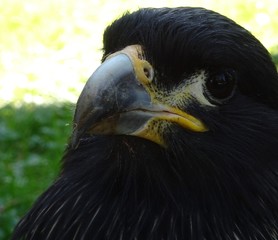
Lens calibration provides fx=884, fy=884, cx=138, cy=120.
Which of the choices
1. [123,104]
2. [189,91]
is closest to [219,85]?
[189,91]

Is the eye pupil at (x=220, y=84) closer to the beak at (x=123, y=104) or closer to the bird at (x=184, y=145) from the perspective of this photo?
the bird at (x=184, y=145)

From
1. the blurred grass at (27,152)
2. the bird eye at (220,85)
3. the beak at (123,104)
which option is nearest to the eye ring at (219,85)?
the bird eye at (220,85)

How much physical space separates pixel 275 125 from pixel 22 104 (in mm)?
5081

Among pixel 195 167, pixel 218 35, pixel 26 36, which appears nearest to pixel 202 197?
pixel 195 167

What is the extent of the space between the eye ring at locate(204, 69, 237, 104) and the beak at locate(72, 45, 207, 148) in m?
0.17

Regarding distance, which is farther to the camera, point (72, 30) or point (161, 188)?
point (72, 30)

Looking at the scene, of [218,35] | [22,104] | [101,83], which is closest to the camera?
[101,83]

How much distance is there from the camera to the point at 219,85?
3.72 metres

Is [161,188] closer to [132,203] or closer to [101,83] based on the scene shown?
[132,203]

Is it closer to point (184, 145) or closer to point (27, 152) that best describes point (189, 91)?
point (184, 145)

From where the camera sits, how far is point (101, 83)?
340cm

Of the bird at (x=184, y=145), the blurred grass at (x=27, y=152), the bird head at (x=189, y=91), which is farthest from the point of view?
the blurred grass at (x=27, y=152)

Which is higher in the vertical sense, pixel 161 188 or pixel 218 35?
pixel 218 35

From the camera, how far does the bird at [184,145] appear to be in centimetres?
361
